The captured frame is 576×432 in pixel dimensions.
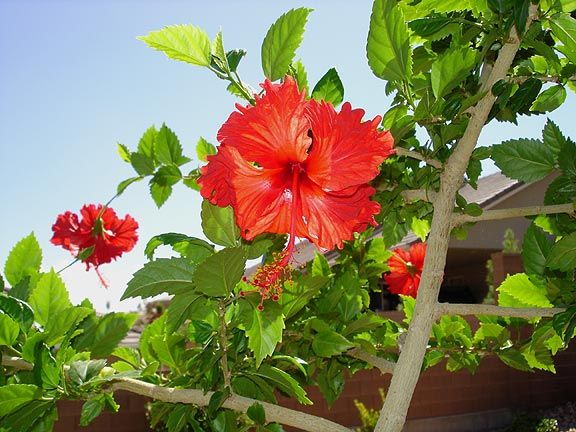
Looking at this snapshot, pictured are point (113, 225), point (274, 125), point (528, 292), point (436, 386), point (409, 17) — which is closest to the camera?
point (274, 125)

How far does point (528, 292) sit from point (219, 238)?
2.34 ft

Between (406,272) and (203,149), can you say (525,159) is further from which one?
(406,272)

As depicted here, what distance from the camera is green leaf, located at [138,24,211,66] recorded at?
1145 millimetres

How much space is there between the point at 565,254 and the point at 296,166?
572 mm

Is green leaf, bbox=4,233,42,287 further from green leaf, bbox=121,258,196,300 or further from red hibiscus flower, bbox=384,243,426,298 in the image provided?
red hibiscus flower, bbox=384,243,426,298

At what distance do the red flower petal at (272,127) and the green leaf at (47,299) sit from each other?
0.69 metres

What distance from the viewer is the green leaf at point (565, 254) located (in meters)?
1.18

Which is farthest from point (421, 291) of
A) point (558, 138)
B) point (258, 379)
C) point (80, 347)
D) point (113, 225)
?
point (113, 225)

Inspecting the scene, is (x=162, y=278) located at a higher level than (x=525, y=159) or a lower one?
lower

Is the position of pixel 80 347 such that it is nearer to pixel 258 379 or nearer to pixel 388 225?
pixel 258 379

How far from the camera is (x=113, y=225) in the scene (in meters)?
2.33

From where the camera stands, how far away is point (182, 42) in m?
1.15

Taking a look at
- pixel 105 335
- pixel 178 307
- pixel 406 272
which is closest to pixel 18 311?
pixel 105 335

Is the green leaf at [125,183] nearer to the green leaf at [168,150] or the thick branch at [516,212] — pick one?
the green leaf at [168,150]
